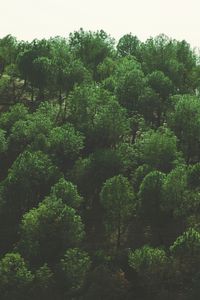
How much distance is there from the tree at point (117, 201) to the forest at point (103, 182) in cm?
19

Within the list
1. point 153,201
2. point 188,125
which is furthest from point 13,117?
point 153,201

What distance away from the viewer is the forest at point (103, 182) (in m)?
82.6

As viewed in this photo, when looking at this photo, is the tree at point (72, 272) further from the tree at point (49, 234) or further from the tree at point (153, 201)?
→ the tree at point (153, 201)

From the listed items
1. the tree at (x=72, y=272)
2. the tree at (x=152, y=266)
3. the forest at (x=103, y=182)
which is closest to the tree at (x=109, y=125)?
the forest at (x=103, y=182)

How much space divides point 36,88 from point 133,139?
4515cm

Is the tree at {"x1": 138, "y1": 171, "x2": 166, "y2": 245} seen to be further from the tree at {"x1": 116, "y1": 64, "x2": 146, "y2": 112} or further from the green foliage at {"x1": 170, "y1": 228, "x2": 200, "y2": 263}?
the tree at {"x1": 116, "y1": 64, "x2": 146, "y2": 112}

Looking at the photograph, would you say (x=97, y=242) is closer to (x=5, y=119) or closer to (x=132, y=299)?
(x=132, y=299)

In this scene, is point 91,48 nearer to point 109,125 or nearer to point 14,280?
point 109,125

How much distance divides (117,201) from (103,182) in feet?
37.1

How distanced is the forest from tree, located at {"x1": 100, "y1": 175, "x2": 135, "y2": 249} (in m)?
0.19

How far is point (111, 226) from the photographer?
9338cm

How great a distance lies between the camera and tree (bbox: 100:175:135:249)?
91125 mm

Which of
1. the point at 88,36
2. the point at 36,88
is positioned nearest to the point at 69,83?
A: the point at 36,88

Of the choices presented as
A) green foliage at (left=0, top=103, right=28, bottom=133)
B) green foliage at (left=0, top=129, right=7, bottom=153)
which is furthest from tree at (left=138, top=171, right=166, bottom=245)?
green foliage at (left=0, top=103, right=28, bottom=133)
